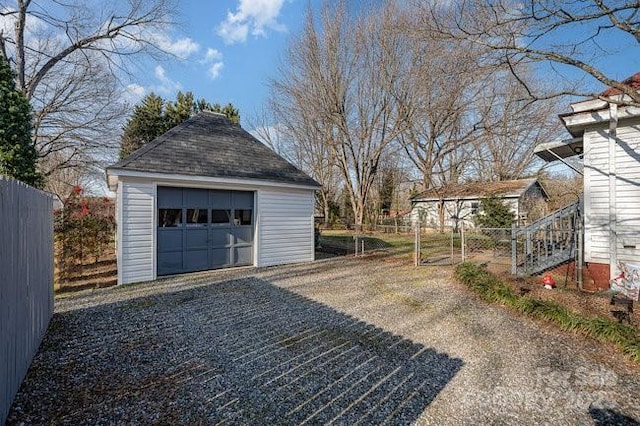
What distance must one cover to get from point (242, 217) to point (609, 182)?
8.90 meters

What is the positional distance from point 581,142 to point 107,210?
18.3 meters

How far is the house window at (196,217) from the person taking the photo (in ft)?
27.4

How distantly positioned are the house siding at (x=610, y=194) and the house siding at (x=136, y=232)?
1008cm

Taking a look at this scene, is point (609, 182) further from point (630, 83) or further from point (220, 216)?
point (220, 216)

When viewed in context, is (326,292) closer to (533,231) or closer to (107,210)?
(533,231)

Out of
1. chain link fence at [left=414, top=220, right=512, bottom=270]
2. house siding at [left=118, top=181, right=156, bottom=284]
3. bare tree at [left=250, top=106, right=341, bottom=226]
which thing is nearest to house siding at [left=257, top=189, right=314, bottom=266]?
house siding at [left=118, top=181, right=156, bottom=284]

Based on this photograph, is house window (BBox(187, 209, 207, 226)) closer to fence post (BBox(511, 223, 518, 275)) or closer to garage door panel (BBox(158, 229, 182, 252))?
garage door panel (BBox(158, 229, 182, 252))

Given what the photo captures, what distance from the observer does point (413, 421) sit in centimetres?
261

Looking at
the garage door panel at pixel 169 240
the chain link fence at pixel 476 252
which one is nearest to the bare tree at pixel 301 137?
the chain link fence at pixel 476 252

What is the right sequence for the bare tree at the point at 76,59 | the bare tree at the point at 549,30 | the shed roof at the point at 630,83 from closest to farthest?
1. the bare tree at the point at 549,30
2. the shed roof at the point at 630,83
3. the bare tree at the point at 76,59

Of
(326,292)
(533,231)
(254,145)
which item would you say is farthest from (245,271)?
(533,231)

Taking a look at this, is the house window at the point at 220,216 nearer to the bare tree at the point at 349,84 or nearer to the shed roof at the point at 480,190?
the bare tree at the point at 349,84

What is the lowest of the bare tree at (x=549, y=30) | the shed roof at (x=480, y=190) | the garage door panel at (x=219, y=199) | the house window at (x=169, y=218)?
the house window at (x=169, y=218)

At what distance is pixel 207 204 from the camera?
8.60 meters
